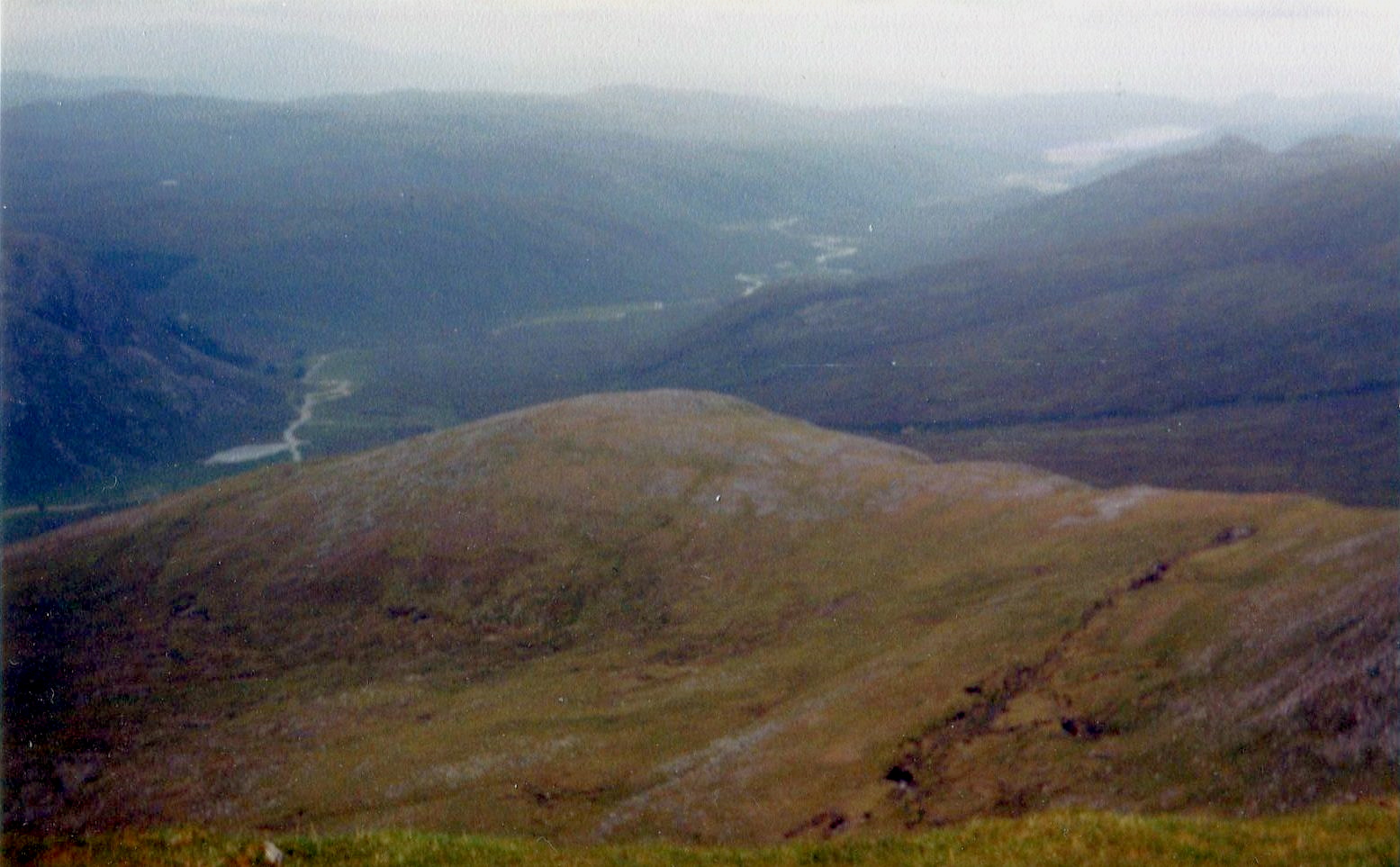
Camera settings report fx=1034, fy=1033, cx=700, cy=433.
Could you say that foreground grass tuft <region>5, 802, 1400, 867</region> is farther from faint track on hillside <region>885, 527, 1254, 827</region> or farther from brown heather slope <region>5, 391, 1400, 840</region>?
faint track on hillside <region>885, 527, 1254, 827</region>

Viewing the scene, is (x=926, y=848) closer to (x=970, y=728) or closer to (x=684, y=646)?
(x=970, y=728)

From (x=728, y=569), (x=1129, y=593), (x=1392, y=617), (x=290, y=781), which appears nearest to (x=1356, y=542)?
(x=1129, y=593)

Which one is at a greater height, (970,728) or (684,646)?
(970,728)

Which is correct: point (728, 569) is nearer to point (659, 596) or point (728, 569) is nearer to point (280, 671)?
point (659, 596)

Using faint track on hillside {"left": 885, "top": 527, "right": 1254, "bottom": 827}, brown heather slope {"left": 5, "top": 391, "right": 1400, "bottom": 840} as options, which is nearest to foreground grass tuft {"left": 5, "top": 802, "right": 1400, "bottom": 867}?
brown heather slope {"left": 5, "top": 391, "right": 1400, "bottom": 840}

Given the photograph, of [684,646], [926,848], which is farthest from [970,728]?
[684,646]
